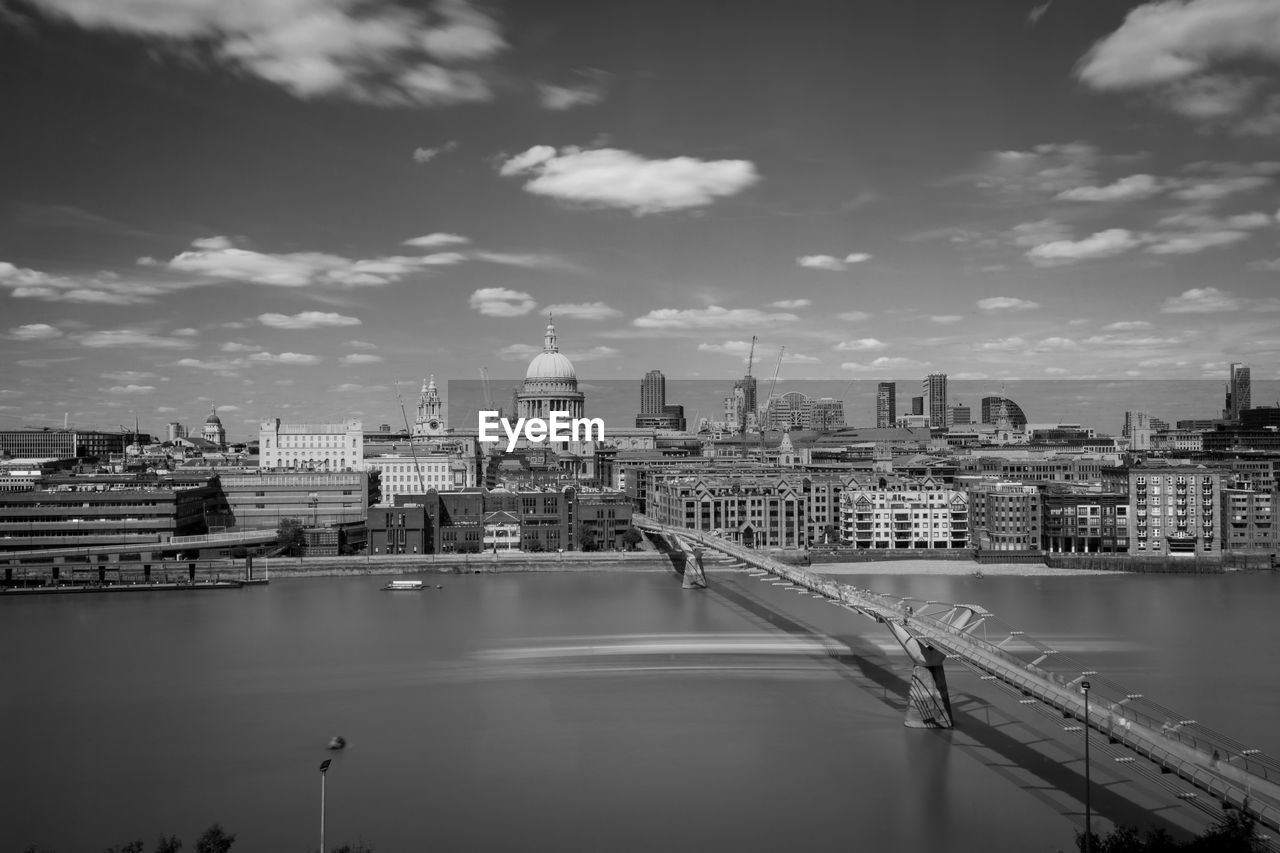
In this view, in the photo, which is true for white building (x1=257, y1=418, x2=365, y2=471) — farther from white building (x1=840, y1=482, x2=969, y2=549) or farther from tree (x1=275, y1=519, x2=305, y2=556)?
white building (x1=840, y1=482, x2=969, y2=549)

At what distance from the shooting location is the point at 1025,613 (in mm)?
13273

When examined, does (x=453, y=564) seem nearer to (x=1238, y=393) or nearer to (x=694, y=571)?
(x=694, y=571)

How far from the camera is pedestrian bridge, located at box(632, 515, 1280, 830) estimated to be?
5.31 meters

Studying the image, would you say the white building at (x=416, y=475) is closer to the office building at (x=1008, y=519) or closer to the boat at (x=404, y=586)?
the boat at (x=404, y=586)

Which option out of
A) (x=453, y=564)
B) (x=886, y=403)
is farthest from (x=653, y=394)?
(x=453, y=564)

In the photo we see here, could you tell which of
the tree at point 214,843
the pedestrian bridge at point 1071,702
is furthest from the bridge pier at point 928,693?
the tree at point 214,843

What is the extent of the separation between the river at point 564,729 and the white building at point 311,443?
15475 mm

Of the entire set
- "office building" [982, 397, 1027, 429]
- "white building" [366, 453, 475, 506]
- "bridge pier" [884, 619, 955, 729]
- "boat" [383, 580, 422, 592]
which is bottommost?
"boat" [383, 580, 422, 592]

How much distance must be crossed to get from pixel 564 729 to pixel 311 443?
22.7 m

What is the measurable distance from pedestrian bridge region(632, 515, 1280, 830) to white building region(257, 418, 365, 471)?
63.4ft

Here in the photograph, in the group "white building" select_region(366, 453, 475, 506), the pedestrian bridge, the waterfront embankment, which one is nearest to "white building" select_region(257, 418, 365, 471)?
"white building" select_region(366, 453, 475, 506)

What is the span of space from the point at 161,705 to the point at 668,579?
31.7ft

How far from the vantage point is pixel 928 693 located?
7844mm

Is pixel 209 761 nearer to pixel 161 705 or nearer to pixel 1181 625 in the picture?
pixel 161 705
